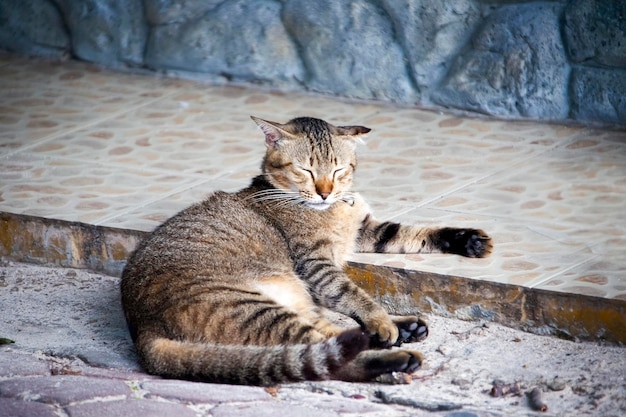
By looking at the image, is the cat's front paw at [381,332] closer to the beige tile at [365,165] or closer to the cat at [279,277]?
the cat at [279,277]

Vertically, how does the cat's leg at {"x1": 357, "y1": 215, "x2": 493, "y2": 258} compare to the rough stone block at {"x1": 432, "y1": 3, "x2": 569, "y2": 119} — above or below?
below

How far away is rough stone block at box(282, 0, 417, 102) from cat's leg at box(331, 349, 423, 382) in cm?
329

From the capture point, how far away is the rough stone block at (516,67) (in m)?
6.90

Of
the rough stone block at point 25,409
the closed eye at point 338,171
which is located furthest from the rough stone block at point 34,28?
the rough stone block at point 25,409

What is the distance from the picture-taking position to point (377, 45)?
7461 mm

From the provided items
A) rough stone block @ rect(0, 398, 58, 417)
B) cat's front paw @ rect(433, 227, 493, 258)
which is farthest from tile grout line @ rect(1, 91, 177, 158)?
rough stone block @ rect(0, 398, 58, 417)

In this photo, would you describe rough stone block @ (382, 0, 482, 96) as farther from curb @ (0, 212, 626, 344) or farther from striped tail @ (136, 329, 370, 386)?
striped tail @ (136, 329, 370, 386)

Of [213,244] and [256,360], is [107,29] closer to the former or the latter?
[213,244]

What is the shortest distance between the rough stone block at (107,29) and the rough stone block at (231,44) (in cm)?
13

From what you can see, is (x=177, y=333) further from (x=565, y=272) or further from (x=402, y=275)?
(x=565, y=272)

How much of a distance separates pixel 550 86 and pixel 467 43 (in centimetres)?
62

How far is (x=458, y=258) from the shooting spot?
526 centimetres

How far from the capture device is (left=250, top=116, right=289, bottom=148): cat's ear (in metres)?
5.27

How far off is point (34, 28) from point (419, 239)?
4.38 meters
